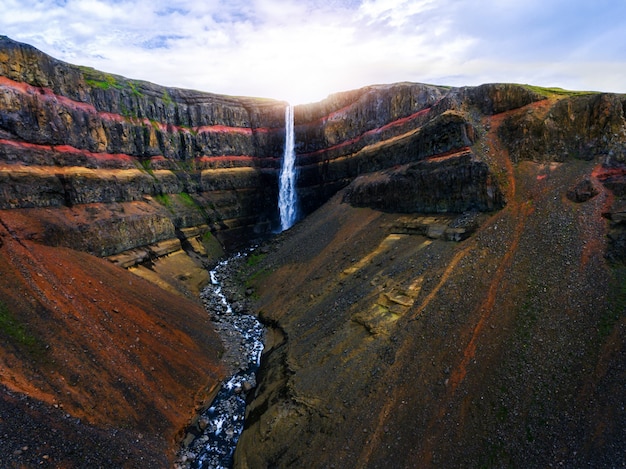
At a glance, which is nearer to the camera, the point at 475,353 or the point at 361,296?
the point at 475,353

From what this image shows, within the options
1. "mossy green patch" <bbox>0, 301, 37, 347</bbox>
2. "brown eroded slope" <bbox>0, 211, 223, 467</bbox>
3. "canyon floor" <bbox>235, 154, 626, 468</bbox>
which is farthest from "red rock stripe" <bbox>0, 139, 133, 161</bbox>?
"canyon floor" <bbox>235, 154, 626, 468</bbox>

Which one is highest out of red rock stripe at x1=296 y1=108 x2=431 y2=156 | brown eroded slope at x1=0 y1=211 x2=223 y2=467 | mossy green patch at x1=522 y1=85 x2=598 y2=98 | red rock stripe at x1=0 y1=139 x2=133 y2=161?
mossy green patch at x1=522 y1=85 x2=598 y2=98

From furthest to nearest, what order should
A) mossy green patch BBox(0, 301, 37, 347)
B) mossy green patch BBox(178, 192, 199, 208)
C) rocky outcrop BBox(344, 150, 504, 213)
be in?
mossy green patch BBox(178, 192, 199, 208), rocky outcrop BBox(344, 150, 504, 213), mossy green patch BBox(0, 301, 37, 347)

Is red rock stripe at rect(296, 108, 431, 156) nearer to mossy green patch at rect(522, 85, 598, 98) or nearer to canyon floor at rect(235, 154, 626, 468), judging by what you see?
mossy green patch at rect(522, 85, 598, 98)

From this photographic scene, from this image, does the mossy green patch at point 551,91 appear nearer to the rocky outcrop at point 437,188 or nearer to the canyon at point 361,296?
the canyon at point 361,296

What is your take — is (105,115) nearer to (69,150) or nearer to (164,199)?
(69,150)

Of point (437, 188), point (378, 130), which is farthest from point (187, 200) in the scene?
point (437, 188)

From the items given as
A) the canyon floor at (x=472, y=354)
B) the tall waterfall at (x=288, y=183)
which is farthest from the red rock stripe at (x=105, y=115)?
Result: the canyon floor at (x=472, y=354)
